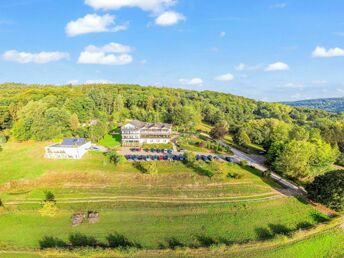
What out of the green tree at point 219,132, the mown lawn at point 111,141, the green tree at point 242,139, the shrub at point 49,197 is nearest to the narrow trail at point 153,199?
the shrub at point 49,197

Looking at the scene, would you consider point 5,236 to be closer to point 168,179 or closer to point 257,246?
point 168,179

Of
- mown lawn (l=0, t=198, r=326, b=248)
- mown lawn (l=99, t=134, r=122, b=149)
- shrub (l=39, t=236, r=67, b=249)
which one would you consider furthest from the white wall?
shrub (l=39, t=236, r=67, b=249)

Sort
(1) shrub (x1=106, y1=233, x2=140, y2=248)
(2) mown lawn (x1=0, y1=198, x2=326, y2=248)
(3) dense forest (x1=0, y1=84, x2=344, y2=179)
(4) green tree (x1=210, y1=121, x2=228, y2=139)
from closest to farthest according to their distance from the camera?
(1) shrub (x1=106, y1=233, x2=140, y2=248) < (2) mown lawn (x1=0, y1=198, x2=326, y2=248) < (3) dense forest (x1=0, y1=84, x2=344, y2=179) < (4) green tree (x1=210, y1=121, x2=228, y2=139)

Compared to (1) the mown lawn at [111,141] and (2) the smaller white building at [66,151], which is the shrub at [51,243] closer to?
(2) the smaller white building at [66,151]

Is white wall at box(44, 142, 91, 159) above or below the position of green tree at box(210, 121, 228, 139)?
below

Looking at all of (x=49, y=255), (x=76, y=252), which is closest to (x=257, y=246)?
(x=76, y=252)

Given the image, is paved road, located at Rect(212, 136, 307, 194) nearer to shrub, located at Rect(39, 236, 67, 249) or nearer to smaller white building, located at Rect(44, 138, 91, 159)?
smaller white building, located at Rect(44, 138, 91, 159)
